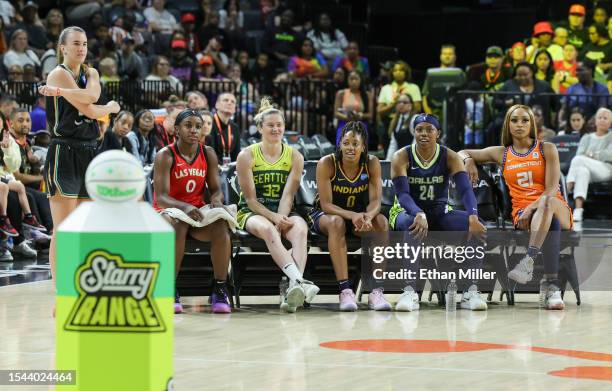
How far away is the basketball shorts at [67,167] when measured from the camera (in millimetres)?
7910

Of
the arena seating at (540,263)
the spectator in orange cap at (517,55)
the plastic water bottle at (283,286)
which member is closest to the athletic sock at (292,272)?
the plastic water bottle at (283,286)

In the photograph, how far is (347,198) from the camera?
909cm

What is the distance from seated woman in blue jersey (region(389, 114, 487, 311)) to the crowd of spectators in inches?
168

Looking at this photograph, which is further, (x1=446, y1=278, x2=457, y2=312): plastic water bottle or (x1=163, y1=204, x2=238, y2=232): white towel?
(x1=446, y1=278, x2=457, y2=312): plastic water bottle

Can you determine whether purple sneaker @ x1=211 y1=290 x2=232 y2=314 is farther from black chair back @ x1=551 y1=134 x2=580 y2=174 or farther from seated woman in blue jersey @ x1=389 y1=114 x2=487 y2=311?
black chair back @ x1=551 y1=134 x2=580 y2=174

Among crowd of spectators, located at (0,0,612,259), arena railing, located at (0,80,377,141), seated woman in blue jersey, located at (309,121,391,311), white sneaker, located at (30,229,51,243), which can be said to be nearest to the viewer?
seated woman in blue jersey, located at (309,121,391,311)

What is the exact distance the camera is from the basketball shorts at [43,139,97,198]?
26.0 ft

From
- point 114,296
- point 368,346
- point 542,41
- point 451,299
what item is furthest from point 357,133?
point 542,41

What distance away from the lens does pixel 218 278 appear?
8727 millimetres

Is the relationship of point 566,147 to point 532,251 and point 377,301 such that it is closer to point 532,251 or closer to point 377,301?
point 532,251

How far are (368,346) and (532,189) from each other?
2.73m

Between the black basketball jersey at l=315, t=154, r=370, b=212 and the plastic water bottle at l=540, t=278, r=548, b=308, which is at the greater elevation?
the black basketball jersey at l=315, t=154, r=370, b=212

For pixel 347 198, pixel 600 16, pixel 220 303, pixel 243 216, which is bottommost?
pixel 220 303

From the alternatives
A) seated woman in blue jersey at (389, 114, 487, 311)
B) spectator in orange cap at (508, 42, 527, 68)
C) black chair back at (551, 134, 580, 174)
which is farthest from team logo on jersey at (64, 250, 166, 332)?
spectator in orange cap at (508, 42, 527, 68)
